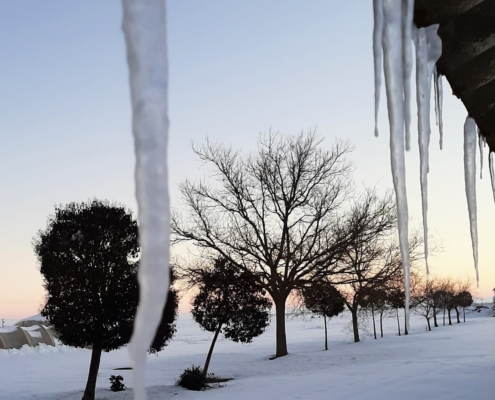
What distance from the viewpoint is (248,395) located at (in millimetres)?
11977

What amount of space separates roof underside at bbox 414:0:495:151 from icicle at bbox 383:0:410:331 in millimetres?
106

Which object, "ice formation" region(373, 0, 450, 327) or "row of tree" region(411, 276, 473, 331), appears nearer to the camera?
"ice formation" region(373, 0, 450, 327)

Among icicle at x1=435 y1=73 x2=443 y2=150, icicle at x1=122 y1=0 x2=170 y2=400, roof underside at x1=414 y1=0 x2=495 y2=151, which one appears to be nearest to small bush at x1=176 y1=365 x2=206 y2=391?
icicle at x1=435 y1=73 x2=443 y2=150

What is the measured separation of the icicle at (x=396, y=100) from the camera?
6.97ft

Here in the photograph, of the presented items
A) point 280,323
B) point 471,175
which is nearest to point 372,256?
point 280,323

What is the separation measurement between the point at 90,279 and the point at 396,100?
1378 cm

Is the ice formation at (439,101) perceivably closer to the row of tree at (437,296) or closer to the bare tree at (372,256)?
the bare tree at (372,256)

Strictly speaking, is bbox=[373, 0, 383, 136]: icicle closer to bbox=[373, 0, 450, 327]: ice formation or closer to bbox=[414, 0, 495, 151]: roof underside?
bbox=[373, 0, 450, 327]: ice formation

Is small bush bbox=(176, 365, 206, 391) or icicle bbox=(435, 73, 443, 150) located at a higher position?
icicle bbox=(435, 73, 443, 150)

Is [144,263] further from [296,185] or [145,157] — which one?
[296,185]

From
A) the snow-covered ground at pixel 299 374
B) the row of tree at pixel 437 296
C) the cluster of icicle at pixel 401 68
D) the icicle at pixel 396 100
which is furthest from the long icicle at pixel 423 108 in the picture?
the row of tree at pixel 437 296

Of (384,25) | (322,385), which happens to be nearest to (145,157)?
(384,25)

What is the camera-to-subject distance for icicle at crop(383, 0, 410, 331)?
2.12m

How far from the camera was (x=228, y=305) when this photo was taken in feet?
61.1
